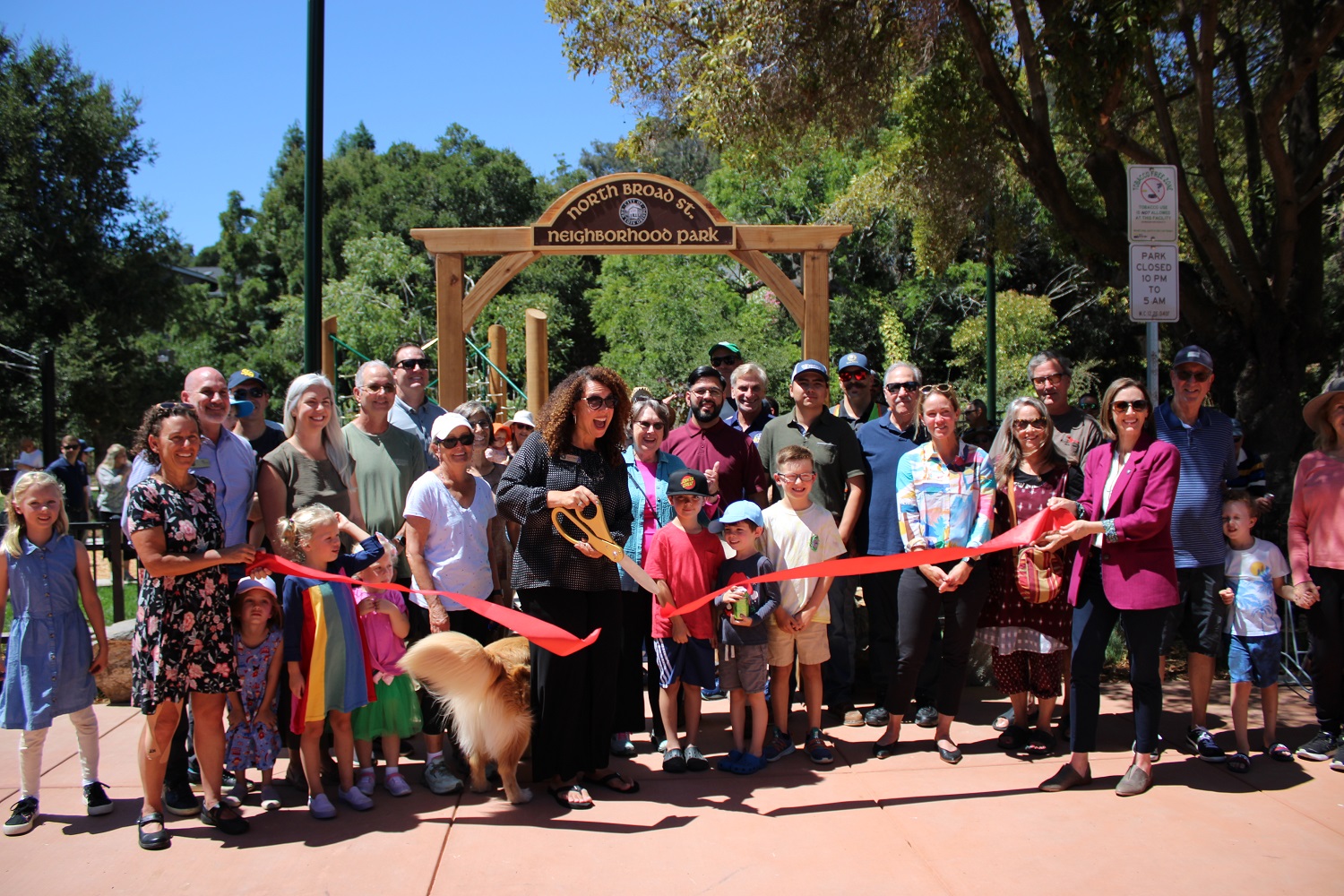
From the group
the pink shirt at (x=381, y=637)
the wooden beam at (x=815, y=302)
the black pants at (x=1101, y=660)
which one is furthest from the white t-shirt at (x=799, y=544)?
the wooden beam at (x=815, y=302)

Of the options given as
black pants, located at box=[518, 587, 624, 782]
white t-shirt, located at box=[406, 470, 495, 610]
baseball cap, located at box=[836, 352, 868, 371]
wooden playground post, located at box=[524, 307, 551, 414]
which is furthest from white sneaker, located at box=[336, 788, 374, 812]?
wooden playground post, located at box=[524, 307, 551, 414]

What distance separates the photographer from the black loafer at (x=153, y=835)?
3.98m

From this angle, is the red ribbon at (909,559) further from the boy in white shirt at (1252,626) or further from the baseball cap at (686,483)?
the boy in white shirt at (1252,626)

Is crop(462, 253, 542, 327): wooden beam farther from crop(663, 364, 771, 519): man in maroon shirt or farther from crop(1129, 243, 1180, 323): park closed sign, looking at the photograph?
crop(1129, 243, 1180, 323): park closed sign

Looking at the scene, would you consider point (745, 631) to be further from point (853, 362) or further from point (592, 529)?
point (853, 362)

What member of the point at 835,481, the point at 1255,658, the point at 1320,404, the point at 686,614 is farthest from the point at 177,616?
the point at 1320,404

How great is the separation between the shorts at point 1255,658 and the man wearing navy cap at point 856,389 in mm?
2354

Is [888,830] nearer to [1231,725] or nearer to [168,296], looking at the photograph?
[1231,725]

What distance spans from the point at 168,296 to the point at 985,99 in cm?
2702

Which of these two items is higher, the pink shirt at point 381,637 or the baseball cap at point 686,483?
the baseball cap at point 686,483

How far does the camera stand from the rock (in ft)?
19.8

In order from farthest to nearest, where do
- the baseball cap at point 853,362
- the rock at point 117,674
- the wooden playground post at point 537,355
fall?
1. the wooden playground post at point 537,355
2. the baseball cap at point 853,362
3. the rock at point 117,674

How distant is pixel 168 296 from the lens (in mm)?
28891

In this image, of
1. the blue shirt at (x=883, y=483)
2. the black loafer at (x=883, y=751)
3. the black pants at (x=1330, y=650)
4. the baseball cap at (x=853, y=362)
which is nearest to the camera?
the black pants at (x=1330, y=650)
